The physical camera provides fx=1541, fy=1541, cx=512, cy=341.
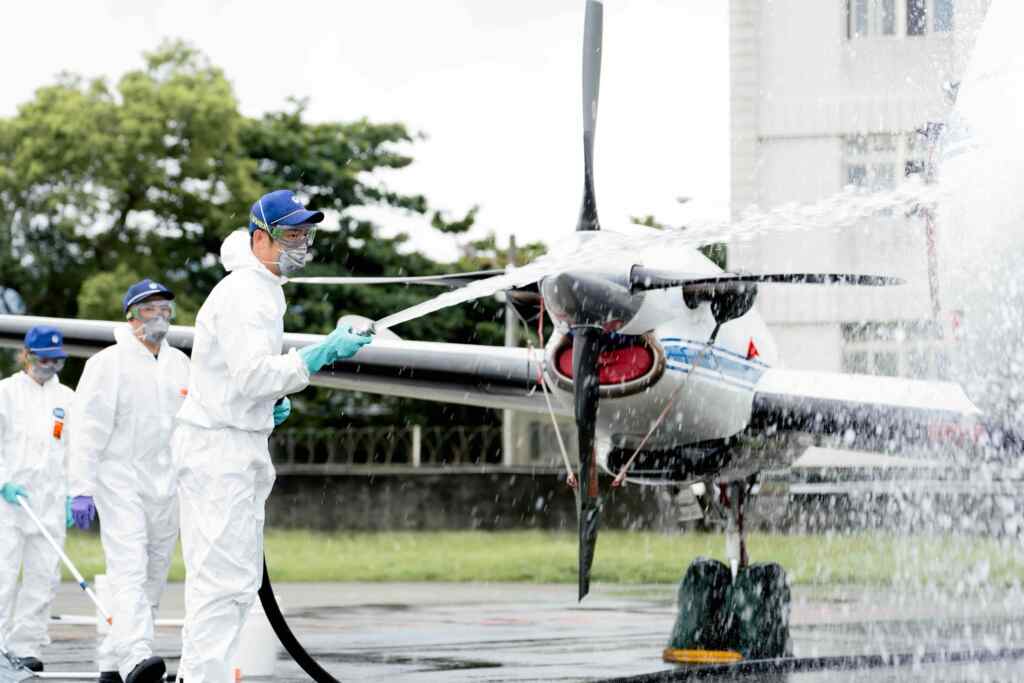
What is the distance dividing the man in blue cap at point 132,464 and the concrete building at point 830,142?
14705 millimetres

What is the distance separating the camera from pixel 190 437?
6.40 metres

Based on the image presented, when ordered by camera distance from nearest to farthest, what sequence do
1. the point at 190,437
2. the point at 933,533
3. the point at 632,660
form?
the point at 190,437 < the point at 632,660 < the point at 933,533

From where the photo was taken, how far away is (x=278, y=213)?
6.62 metres

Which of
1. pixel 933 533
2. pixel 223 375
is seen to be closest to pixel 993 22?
pixel 223 375

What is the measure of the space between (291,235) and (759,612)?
4.81 meters

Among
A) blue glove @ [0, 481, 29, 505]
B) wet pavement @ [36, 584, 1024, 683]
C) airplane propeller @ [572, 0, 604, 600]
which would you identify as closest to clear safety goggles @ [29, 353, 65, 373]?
blue glove @ [0, 481, 29, 505]

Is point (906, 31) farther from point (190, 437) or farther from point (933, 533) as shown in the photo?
point (190, 437)

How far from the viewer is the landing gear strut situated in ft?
32.6

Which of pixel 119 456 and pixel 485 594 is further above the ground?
pixel 119 456

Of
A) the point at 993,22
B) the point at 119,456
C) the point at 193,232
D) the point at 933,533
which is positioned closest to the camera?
the point at 119,456

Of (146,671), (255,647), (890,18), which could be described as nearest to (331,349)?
(146,671)

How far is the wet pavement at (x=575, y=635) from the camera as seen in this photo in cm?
891

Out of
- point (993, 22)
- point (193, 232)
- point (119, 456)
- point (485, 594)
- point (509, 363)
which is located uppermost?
point (193, 232)

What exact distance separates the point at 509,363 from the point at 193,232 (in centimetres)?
2484
